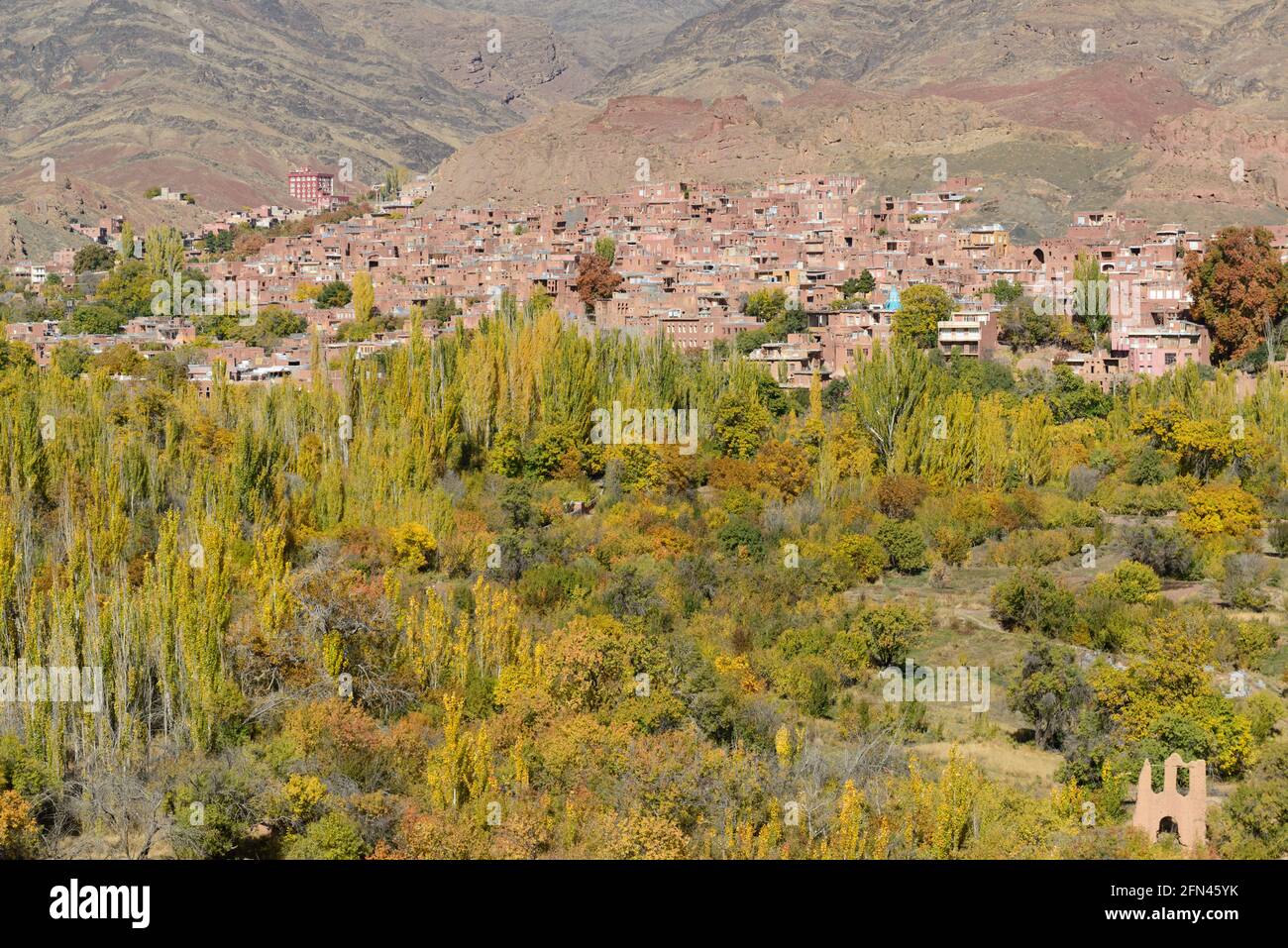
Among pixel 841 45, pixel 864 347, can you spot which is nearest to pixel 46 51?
pixel 841 45

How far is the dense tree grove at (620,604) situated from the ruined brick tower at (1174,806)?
1.09 ft

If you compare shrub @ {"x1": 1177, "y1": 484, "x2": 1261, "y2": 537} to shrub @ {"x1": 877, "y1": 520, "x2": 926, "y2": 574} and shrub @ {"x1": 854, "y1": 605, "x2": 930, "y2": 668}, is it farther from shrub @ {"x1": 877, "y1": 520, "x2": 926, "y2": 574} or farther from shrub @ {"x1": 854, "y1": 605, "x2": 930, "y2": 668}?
shrub @ {"x1": 854, "y1": 605, "x2": 930, "y2": 668}

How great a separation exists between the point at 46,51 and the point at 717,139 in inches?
4079

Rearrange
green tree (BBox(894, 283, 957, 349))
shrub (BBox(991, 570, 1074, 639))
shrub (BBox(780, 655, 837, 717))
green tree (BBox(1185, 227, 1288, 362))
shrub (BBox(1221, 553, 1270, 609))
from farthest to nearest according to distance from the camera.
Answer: green tree (BBox(1185, 227, 1288, 362))
green tree (BBox(894, 283, 957, 349))
shrub (BBox(1221, 553, 1270, 609))
shrub (BBox(991, 570, 1074, 639))
shrub (BBox(780, 655, 837, 717))

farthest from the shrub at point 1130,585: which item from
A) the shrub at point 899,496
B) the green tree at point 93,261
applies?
the green tree at point 93,261

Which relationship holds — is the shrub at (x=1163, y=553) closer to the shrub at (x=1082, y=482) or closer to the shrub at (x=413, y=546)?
the shrub at (x=1082, y=482)

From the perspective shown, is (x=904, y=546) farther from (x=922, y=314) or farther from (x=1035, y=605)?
(x=922, y=314)

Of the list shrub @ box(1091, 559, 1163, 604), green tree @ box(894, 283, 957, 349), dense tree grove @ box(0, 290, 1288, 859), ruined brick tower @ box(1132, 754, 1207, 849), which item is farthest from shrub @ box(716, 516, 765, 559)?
ruined brick tower @ box(1132, 754, 1207, 849)

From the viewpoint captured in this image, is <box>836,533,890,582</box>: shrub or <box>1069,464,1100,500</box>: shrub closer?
<box>836,533,890,582</box>: shrub

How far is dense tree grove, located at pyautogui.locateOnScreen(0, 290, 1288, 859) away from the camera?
18.6 m

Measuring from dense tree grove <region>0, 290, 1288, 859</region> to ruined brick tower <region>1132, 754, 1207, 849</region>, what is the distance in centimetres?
33

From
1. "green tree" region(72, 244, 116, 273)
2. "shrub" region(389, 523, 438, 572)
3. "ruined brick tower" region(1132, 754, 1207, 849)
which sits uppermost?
"green tree" region(72, 244, 116, 273)

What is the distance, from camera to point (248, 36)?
17212 cm

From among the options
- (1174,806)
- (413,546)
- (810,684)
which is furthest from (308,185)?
(1174,806)
